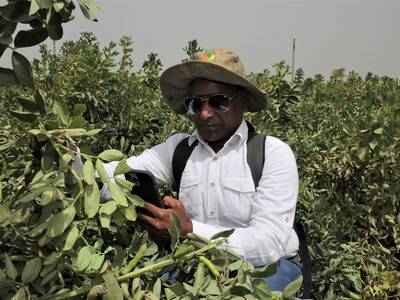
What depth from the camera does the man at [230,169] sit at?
1671 millimetres

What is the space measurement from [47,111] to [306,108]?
4310 millimetres

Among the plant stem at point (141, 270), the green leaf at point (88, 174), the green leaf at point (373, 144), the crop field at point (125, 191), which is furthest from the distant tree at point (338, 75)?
the green leaf at point (88, 174)

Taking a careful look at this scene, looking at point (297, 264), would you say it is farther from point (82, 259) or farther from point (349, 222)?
point (82, 259)

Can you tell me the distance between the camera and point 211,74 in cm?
187

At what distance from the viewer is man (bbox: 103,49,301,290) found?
65.8 inches

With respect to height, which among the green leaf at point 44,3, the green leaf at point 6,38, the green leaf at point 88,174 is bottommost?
the green leaf at point 88,174

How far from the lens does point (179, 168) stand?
1983mm

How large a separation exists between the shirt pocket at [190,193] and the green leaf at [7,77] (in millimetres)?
983

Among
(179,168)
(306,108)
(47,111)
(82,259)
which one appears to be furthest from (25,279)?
(306,108)

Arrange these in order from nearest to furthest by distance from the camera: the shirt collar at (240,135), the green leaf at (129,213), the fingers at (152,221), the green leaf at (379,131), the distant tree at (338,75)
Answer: the green leaf at (129,213) → the fingers at (152,221) → the shirt collar at (240,135) → the green leaf at (379,131) → the distant tree at (338,75)

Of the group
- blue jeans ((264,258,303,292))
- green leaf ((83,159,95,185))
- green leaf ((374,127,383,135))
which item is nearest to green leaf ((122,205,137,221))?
green leaf ((83,159,95,185))

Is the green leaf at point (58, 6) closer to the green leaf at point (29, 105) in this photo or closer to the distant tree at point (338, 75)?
the green leaf at point (29, 105)

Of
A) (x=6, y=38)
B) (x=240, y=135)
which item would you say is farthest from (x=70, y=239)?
(x=240, y=135)

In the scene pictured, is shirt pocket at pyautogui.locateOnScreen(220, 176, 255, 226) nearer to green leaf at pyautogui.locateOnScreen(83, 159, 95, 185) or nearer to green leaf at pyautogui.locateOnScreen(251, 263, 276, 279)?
green leaf at pyautogui.locateOnScreen(251, 263, 276, 279)
